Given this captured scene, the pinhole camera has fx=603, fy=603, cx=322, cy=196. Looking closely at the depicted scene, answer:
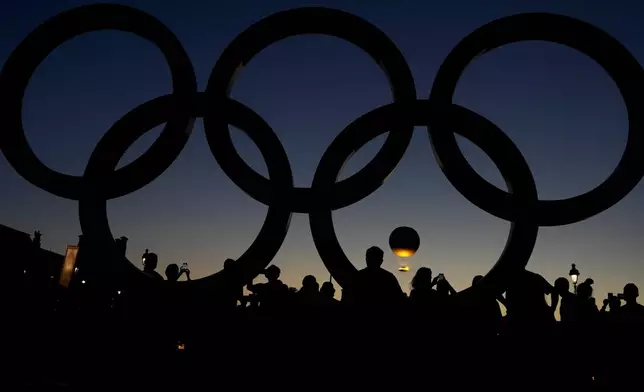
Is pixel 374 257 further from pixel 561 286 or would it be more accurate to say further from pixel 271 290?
pixel 561 286

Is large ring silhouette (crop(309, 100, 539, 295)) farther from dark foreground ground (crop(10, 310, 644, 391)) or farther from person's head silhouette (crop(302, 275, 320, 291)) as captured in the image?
dark foreground ground (crop(10, 310, 644, 391))

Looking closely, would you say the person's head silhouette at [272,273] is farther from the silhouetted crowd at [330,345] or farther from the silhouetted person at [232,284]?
the silhouetted crowd at [330,345]

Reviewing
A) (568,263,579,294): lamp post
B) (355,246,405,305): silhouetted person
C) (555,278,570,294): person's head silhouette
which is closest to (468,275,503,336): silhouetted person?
(555,278,570,294): person's head silhouette

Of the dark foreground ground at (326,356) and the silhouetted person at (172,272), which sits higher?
the silhouetted person at (172,272)

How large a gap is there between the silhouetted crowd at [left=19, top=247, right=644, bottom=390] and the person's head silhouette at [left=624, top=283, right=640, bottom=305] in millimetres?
2165

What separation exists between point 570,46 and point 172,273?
8.70 m

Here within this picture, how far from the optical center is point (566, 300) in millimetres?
10656

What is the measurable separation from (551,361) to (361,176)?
16.6 ft

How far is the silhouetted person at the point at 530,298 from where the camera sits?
9.55m

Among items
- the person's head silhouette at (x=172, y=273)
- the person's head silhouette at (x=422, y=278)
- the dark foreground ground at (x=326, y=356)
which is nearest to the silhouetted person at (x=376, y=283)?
the person's head silhouette at (x=422, y=278)

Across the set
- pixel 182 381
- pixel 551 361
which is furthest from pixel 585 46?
pixel 182 381

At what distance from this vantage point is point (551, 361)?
7.60 m

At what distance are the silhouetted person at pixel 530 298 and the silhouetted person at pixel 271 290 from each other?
364 cm

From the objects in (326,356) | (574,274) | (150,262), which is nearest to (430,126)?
(326,356)
